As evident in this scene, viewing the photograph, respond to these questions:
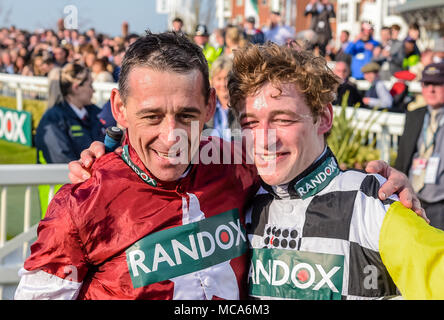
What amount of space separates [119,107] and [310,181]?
2.63ft

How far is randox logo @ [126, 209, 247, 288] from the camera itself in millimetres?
2227

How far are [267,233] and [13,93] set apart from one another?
11.4 meters

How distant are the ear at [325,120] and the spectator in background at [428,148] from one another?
132 inches

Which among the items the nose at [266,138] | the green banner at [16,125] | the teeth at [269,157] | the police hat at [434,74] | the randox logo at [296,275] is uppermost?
the police hat at [434,74]

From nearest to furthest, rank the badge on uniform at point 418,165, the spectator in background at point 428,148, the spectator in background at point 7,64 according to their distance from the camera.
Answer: the spectator in background at point 428,148
the badge on uniform at point 418,165
the spectator in background at point 7,64

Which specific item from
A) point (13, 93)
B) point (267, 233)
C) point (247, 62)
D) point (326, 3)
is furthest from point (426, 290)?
point (326, 3)

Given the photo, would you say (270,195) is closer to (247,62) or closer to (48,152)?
(247,62)

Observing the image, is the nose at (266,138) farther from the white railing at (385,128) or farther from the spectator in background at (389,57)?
the spectator in background at (389,57)

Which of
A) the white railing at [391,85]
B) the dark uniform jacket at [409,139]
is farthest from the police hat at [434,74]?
the white railing at [391,85]

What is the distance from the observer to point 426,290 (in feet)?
6.38

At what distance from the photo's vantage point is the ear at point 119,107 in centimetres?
235

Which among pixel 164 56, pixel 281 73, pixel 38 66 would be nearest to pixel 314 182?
pixel 281 73

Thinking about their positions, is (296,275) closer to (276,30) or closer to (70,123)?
(70,123)

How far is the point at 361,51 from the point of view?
12219mm
